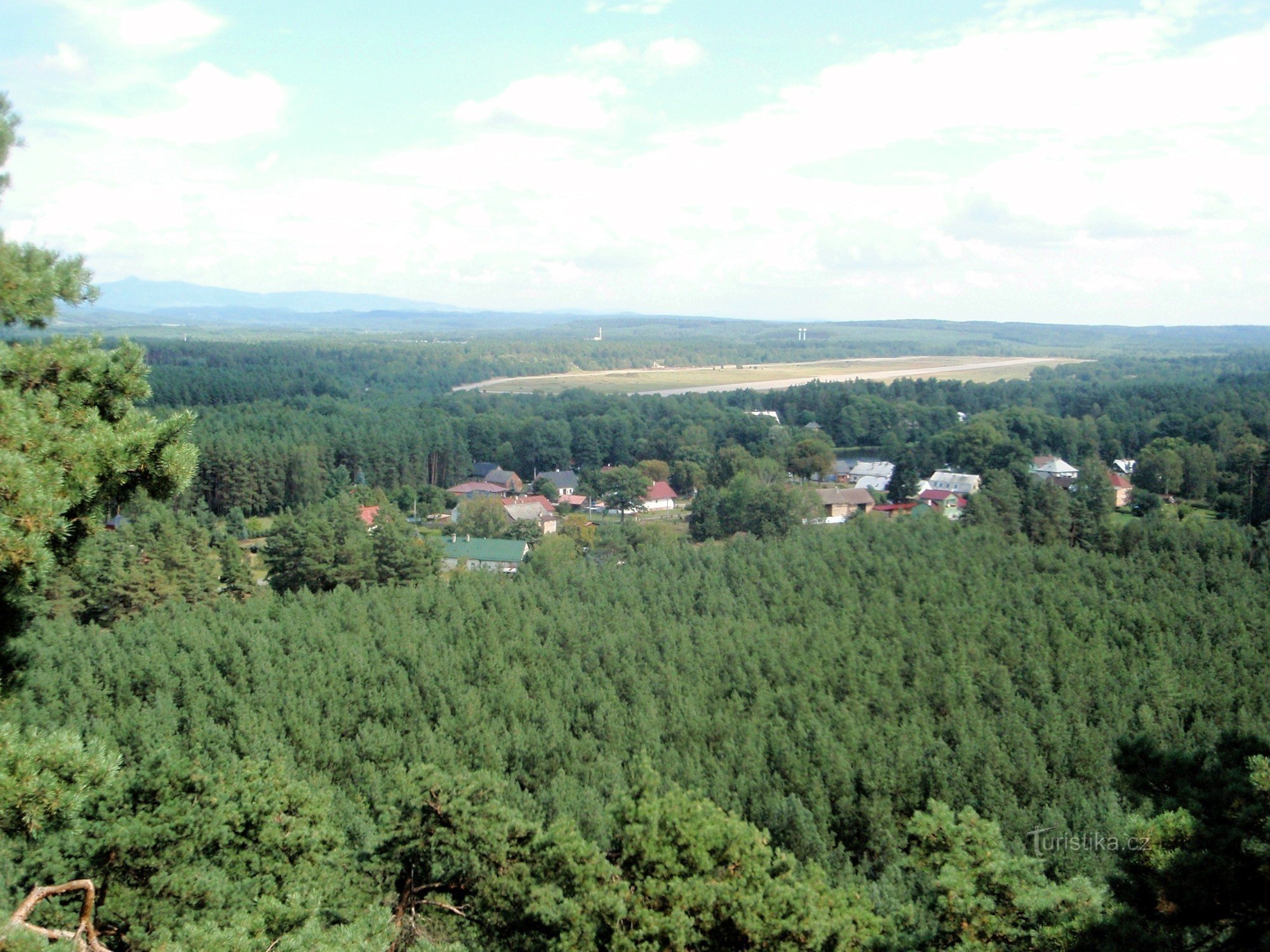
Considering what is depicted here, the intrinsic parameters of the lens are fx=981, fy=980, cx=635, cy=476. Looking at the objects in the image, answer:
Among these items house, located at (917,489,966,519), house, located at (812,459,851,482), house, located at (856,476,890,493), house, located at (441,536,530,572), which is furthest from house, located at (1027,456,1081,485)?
house, located at (441,536,530,572)

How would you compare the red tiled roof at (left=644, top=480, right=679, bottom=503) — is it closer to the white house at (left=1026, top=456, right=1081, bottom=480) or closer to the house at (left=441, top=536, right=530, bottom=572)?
the house at (left=441, top=536, right=530, bottom=572)

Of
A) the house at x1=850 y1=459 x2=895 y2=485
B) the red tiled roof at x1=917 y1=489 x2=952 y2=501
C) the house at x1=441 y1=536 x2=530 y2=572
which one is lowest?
the house at x1=441 y1=536 x2=530 y2=572

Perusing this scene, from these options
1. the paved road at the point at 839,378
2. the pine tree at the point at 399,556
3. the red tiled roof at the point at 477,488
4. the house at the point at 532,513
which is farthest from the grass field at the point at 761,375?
the pine tree at the point at 399,556

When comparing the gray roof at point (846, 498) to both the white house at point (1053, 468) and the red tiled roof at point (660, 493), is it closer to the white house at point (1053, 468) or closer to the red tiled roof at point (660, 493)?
the white house at point (1053, 468)

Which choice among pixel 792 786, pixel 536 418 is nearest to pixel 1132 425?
pixel 536 418

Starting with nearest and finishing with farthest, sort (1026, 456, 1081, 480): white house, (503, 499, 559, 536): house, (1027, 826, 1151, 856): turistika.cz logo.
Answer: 1. (1027, 826, 1151, 856): turistika.cz logo
2. (503, 499, 559, 536): house
3. (1026, 456, 1081, 480): white house

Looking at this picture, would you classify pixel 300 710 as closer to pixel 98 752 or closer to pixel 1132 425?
pixel 98 752
